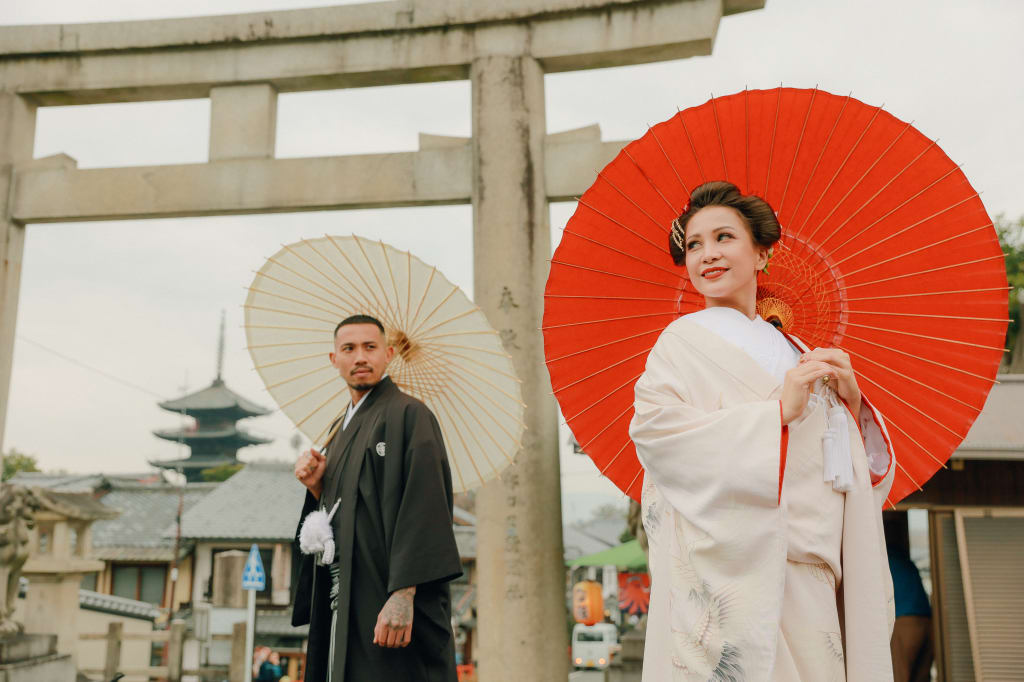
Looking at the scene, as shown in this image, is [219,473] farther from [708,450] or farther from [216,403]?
[708,450]

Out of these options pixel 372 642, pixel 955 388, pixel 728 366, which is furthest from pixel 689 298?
pixel 372 642

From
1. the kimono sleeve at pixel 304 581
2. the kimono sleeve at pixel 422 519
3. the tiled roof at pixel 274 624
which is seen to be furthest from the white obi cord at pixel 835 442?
the tiled roof at pixel 274 624

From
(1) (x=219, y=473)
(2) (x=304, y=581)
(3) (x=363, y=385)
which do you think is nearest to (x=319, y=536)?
(2) (x=304, y=581)

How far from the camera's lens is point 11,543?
8.53 m

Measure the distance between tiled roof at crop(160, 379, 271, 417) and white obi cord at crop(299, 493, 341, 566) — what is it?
43.8m

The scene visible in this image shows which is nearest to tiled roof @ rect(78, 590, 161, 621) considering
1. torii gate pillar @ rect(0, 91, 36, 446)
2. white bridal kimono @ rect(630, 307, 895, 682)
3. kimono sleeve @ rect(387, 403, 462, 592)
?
torii gate pillar @ rect(0, 91, 36, 446)

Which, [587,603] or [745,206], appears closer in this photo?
[745,206]

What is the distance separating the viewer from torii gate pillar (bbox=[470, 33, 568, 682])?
209 inches

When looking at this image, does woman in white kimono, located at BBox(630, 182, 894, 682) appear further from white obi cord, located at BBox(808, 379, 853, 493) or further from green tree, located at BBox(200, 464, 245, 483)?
green tree, located at BBox(200, 464, 245, 483)

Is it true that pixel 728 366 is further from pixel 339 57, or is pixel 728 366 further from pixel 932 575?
pixel 339 57

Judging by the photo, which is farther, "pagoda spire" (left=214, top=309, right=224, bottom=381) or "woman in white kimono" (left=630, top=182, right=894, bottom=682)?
"pagoda spire" (left=214, top=309, right=224, bottom=381)

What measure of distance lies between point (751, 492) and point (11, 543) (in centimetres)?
891

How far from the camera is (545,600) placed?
17.5 ft

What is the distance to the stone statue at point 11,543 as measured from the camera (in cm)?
841
